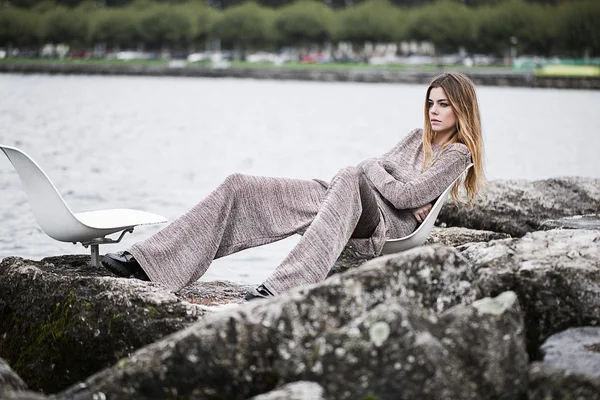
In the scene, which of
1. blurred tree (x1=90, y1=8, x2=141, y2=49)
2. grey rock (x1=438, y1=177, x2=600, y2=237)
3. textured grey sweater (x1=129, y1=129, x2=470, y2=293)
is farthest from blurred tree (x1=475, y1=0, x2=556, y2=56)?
textured grey sweater (x1=129, y1=129, x2=470, y2=293)

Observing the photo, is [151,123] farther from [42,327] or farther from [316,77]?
[316,77]

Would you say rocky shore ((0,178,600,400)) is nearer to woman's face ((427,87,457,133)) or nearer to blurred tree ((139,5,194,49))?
woman's face ((427,87,457,133))

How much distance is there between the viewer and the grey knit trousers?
5.64 m

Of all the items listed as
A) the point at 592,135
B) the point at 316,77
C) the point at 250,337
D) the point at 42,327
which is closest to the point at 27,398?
the point at 250,337

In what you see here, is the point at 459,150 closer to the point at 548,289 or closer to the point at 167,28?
the point at 548,289

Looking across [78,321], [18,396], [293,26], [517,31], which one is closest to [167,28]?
[293,26]

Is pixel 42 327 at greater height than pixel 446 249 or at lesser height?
lesser

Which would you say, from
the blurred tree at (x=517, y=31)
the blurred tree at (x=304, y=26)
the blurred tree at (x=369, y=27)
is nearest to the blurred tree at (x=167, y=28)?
the blurred tree at (x=304, y=26)

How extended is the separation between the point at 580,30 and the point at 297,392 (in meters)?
107

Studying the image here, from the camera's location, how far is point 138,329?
5.45 meters

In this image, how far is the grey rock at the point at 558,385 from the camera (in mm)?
4188

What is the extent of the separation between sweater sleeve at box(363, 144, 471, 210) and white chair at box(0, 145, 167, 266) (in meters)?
1.56

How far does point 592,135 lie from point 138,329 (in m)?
39.5

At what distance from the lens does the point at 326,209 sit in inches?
227
